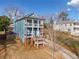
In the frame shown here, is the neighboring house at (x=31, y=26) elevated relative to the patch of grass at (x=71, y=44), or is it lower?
elevated

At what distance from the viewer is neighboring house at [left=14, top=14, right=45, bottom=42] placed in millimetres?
20558

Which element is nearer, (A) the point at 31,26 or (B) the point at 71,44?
(B) the point at 71,44

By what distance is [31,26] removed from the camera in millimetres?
21562

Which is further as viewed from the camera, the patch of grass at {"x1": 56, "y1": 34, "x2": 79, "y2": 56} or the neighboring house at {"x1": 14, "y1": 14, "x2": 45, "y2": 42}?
the neighboring house at {"x1": 14, "y1": 14, "x2": 45, "y2": 42}

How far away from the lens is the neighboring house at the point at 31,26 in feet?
67.4

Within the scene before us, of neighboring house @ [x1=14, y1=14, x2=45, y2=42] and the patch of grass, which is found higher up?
neighboring house @ [x1=14, y1=14, x2=45, y2=42]

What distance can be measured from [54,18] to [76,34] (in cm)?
1822

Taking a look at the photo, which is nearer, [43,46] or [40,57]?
[40,57]

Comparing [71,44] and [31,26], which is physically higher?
[31,26]

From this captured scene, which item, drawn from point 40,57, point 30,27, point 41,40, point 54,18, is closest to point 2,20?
point 30,27

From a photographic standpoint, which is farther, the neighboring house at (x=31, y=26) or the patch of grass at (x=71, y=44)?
the neighboring house at (x=31, y=26)

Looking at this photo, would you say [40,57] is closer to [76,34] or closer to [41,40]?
[41,40]

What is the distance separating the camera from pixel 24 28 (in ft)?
67.5

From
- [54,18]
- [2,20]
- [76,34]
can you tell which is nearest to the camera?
[54,18]
